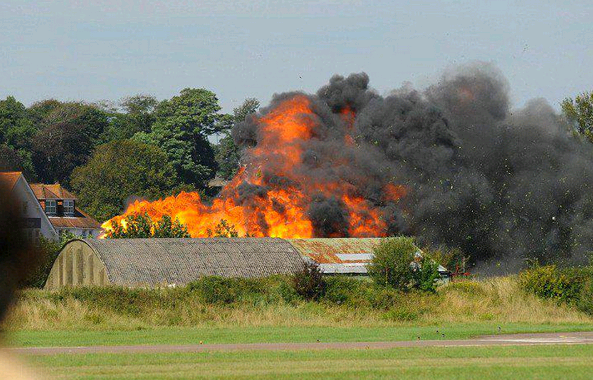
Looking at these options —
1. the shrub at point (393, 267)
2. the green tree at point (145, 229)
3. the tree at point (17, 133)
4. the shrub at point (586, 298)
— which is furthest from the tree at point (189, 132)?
the shrub at point (586, 298)

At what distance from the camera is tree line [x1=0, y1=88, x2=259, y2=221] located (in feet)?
447

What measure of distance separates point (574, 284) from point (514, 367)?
27.0 m

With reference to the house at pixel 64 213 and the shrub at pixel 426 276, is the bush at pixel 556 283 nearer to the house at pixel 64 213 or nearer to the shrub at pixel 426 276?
the shrub at pixel 426 276

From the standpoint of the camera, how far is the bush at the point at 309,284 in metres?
54.8

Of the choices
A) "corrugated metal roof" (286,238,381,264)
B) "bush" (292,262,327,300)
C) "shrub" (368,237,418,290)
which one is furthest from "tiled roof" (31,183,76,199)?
"bush" (292,262,327,300)

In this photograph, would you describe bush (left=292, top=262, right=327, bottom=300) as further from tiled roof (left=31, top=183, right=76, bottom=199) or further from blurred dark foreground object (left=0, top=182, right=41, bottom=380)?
tiled roof (left=31, top=183, right=76, bottom=199)

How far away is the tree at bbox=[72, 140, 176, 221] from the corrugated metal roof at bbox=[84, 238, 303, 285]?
67.4 m

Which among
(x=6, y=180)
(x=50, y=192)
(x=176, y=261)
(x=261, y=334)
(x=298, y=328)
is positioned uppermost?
(x=6, y=180)

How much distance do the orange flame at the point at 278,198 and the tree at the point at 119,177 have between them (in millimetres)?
46784

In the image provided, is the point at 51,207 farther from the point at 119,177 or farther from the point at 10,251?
the point at 10,251

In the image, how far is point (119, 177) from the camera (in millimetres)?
136500

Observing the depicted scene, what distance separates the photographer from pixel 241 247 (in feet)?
219

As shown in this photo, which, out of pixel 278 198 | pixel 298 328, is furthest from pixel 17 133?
pixel 298 328

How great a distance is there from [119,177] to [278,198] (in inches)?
2206
